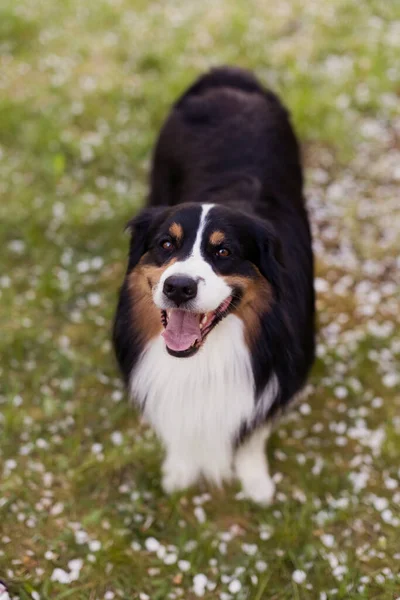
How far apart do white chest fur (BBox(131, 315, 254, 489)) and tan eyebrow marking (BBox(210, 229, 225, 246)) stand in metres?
0.34

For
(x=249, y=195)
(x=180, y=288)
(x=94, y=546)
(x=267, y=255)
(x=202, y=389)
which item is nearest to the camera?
(x=180, y=288)

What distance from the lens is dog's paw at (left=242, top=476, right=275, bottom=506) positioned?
359 centimetres

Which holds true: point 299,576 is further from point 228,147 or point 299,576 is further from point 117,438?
point 228,147

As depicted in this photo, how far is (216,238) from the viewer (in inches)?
111

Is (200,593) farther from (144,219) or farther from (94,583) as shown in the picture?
(144,219)

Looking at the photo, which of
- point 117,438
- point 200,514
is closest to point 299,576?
point 200,514

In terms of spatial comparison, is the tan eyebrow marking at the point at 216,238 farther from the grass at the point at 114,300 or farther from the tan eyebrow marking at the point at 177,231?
the grass at the point at 114,300

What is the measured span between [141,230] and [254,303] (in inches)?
25.7

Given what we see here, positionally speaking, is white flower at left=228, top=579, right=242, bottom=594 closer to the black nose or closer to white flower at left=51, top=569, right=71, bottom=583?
white flower at left=51, top=569, right=71, bottom=583

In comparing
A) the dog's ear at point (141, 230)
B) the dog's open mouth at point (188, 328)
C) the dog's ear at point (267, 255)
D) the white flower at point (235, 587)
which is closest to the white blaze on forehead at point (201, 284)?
the dog's open mouth at point (188, 328)

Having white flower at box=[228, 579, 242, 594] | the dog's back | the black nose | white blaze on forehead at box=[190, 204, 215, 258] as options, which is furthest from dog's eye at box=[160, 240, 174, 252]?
white flower at box=[228, 579, 242, 594]

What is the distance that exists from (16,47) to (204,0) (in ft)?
7.53

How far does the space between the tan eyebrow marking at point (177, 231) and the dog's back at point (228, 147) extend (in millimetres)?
628

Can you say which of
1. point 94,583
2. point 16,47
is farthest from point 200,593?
point 16,47
